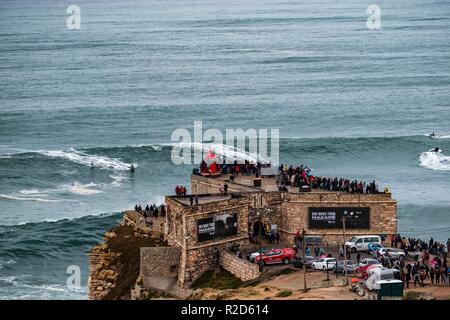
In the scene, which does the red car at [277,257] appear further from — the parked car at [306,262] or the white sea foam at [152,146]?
the white sea foam at [152,146]

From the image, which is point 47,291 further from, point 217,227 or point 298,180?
point 298,180

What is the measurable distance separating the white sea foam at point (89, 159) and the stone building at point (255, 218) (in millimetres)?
50349

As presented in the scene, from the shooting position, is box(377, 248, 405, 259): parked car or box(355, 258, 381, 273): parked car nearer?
box(355, 258, 381, 273): parked car

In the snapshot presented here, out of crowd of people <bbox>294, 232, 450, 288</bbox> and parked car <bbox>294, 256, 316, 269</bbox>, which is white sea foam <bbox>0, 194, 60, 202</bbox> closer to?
crowd of people <bbox>294, 232, 450, 288</bbox>

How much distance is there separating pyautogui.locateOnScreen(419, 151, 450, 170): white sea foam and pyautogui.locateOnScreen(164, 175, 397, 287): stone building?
46.4 m

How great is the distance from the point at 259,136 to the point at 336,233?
6838 cm

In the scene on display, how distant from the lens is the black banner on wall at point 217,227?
68062 millimetres

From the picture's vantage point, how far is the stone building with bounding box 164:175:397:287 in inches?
2675

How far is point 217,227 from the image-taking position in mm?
68688

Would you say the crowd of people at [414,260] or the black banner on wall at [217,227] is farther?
the black banner on wall at [217,227]

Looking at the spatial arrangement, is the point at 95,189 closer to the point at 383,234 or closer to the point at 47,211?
the point at 47,211

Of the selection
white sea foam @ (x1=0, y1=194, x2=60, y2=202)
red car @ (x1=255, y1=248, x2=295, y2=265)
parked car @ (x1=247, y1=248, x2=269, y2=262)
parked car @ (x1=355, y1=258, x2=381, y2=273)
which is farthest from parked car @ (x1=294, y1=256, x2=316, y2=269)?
white sea foam @ (x1=0, y1=194, x2=60, y2=202)

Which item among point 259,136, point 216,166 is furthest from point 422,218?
point 259,136

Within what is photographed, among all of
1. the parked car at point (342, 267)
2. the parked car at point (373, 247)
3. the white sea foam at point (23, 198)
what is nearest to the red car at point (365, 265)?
the parked car at point (342, 267)
